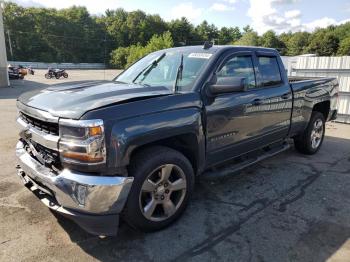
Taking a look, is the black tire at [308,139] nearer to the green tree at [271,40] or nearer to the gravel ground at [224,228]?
the gravel ground at [224,228]

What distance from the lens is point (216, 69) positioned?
3.78 meters

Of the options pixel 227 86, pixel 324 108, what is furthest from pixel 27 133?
pixel 324 108

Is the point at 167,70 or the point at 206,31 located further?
the point at 206,31

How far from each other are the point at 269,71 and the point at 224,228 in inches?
96.4

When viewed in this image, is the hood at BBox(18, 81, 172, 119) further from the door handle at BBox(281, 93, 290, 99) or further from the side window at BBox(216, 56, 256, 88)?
the door handle at BBox(281, 93, 290, 99)

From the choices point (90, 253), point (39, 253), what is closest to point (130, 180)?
point (90, 253)

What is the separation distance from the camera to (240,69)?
4207 millimetres

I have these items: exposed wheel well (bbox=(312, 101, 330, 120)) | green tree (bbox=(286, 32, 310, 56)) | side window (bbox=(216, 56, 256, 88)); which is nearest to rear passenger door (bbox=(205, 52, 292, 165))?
side window (bbox=(216, 56, 256, 88))

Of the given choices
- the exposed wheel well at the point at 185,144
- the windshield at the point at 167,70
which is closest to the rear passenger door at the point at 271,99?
the windshield at the point at 167,70

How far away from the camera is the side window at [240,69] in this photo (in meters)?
3.95

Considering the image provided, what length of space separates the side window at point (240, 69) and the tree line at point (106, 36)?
68.2 m

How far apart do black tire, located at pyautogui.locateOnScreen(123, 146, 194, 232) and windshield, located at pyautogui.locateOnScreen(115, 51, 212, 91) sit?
0.81 meters

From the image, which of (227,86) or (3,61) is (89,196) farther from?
(3,61)

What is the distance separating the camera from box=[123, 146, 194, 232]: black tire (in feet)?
9.74
